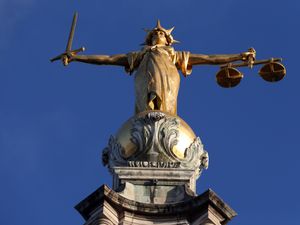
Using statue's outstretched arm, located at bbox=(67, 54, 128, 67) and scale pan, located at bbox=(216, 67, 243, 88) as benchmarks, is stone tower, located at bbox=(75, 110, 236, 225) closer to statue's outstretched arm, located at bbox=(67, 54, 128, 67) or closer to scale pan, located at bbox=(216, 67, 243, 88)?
scale pan, located at bbox=(216, 67, 243, 88)

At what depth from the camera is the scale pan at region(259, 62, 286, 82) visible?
5084 cm

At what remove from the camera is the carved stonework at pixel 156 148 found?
47094 millimetres

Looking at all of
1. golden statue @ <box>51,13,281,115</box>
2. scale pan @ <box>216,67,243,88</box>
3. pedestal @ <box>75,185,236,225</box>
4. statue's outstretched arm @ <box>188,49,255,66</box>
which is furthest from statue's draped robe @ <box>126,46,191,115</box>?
pedestal @ <box>75,185,236,225</box>

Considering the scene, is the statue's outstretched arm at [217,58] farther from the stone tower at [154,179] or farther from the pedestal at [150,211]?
the pedestal at [150,211]

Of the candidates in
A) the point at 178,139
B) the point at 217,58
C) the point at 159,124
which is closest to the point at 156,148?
the point at 178,139

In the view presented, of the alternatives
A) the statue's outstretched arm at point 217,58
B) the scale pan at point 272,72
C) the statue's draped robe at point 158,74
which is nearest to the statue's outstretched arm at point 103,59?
the statue's draped robe at point 158,74

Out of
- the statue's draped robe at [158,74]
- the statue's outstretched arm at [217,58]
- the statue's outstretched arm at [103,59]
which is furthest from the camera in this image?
the statue's outstretched arm at [103,59]

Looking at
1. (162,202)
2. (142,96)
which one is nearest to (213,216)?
(162,202)

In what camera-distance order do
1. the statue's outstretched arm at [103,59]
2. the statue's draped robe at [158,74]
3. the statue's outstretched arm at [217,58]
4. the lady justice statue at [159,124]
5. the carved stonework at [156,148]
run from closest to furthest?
1. the lady justice statue at [159,124]
2. the carved stonework at [156,148]
3. the statue's draped robe at [158,74]
4. the statue's outstretched arm at [217,58]
5. the statue's outstretched arm at [103,59]

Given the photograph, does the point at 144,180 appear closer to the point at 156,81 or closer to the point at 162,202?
the point at 162,202

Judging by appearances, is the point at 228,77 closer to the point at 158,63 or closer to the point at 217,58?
the point at 217,58

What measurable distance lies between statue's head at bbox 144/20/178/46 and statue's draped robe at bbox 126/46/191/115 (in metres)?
0.49

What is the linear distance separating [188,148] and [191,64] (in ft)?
13.7

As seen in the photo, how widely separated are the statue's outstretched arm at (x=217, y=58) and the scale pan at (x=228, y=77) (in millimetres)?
288
